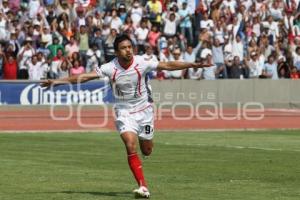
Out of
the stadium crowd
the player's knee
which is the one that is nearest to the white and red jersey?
the player's knee

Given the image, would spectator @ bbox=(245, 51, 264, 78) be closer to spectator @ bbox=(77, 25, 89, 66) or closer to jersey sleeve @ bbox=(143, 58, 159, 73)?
spectator @ bbox=(77, 25, 89, 66)

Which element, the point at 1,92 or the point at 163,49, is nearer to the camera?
the point at 1,92

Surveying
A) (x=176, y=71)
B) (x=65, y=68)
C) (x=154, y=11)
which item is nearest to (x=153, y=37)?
(x=176, y=71)

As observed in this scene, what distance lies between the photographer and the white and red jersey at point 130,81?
1318 centimetres

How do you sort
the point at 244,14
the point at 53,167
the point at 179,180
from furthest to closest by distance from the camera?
the point at 244,14, the point at 53,167, the point at 179,180

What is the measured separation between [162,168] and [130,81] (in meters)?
3.68

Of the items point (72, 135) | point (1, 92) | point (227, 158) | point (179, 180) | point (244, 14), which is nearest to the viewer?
point (179, 180)

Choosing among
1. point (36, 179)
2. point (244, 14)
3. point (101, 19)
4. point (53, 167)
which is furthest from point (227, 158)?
point (244, 14)

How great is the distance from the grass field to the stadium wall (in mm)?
8255

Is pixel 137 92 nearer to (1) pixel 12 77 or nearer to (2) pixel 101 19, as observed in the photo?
(1) pixel 12 77

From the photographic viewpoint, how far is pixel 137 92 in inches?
522

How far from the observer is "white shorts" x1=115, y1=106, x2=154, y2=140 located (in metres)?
13.1

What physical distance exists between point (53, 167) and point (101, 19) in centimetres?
2056

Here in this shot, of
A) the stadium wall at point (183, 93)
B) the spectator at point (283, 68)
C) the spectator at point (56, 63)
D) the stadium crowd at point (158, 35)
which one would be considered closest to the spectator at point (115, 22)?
the stadium crowd at point (158, 35)
